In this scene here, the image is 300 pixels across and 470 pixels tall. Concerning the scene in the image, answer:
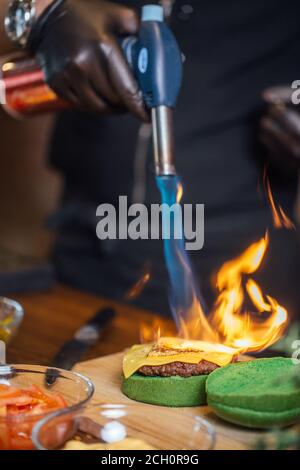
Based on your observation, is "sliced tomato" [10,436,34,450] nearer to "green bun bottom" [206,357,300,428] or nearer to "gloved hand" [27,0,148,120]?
"green bun bottom" [206,357,300,428]

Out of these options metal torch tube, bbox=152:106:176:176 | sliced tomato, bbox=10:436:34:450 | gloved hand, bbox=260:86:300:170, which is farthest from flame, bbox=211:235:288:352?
gloved hand, bbox=260:86:300:170

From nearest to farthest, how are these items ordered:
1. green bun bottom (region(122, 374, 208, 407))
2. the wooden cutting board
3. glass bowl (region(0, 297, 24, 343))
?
the wooden cutting board → green bun bottom (region(122, 374, 208, 407)) → glass bowl (region(0, 297, 24, 343))

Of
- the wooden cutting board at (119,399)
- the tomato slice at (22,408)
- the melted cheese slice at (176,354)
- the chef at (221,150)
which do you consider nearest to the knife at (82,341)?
the wooden cutting board at (119,399)

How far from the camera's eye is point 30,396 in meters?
1.04

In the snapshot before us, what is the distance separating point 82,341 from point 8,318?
165 mm

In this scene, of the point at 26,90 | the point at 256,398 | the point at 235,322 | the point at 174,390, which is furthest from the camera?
the point at 26,90

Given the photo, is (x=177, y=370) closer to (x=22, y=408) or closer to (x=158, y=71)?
(x=22, y=408)

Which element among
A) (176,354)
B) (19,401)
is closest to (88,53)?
(176,354)

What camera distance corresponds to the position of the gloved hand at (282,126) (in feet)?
6.90

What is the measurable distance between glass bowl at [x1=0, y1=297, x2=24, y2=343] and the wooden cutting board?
17cm

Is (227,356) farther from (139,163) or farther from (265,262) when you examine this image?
(139,163)

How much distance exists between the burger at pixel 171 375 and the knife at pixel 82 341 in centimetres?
19

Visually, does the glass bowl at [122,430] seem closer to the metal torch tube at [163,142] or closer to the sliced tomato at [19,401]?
the sliced tomato at [19,401]

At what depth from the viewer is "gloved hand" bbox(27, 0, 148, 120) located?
152cm
